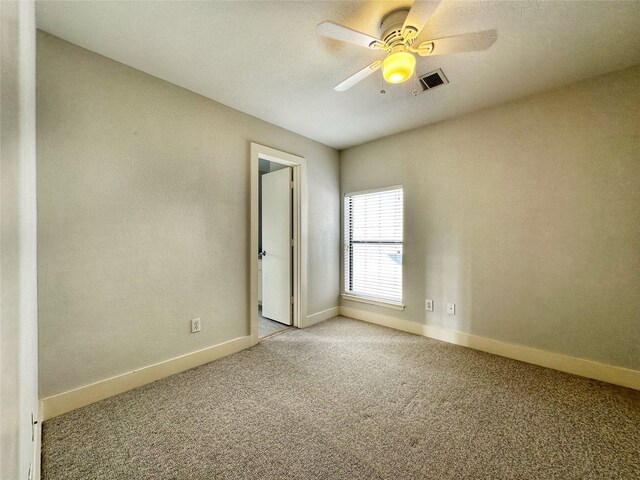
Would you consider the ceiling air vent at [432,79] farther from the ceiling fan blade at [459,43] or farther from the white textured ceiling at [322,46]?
the ceiling fan blade at [459,43]

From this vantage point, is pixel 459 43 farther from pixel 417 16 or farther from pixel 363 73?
pixel 363 73

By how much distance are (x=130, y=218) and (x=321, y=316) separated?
2489mm

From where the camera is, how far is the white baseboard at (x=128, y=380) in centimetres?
168

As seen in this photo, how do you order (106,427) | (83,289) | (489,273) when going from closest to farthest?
(106,427) < (83,289) < (489,273)

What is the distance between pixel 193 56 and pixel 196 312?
206 centimetres

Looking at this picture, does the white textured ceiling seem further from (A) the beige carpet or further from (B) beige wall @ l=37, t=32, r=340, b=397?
(A) the beige carpet

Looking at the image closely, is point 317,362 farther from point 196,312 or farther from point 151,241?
point 151,241

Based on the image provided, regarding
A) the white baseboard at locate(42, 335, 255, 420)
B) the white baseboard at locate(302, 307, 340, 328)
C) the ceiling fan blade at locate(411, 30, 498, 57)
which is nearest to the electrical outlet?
the white baseboard at locate(42, 335, 255, 420)

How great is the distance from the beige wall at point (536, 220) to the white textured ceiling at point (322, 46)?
313mm

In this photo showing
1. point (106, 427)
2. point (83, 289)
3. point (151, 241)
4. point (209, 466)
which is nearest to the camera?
point (209, 466)

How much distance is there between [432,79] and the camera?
2.13 metres

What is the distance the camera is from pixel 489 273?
2.61 metres

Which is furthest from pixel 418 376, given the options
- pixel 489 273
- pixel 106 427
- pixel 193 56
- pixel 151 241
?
pixel 193 56

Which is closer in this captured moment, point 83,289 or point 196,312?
point 83,289
